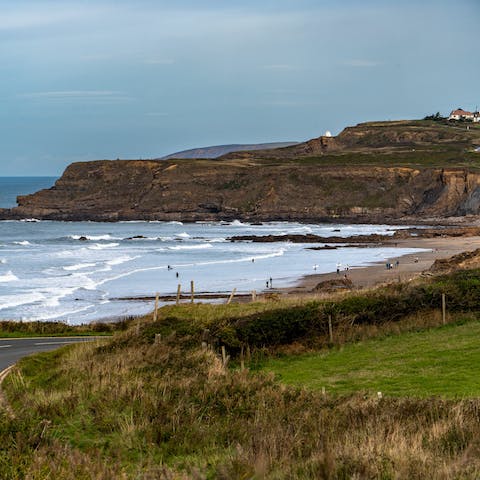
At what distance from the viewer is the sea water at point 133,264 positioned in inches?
1649

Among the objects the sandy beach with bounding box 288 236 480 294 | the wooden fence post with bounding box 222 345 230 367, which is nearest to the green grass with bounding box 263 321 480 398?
the wooden fence post with bounding box 222 345 230 367

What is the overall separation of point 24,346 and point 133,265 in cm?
3857

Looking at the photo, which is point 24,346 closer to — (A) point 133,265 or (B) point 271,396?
(B) point 271,396

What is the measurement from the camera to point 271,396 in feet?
38.8

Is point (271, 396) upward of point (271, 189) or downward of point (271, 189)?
downward

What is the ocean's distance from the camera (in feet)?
137

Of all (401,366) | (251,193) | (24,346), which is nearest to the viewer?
(401,366)

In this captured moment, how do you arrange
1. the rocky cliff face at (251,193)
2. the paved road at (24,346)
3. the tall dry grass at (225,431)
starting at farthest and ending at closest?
the rocky cliff face at (251,193) → the paved road at (24,346) → the tall dry grass at (225,431)

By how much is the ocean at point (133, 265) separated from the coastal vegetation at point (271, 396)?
59.9 ft

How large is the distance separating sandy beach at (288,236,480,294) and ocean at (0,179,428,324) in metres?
1.87

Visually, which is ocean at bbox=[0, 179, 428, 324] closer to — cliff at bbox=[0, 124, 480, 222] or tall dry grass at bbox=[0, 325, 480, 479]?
cliff at bbox=[0, 124, 480, 222]

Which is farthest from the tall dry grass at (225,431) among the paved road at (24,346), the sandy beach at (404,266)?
the sandy beach at (404,266)

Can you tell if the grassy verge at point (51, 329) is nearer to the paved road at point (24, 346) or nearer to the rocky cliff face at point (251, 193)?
the paved road at point (24, 346)

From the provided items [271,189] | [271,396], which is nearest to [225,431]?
[271,396]
